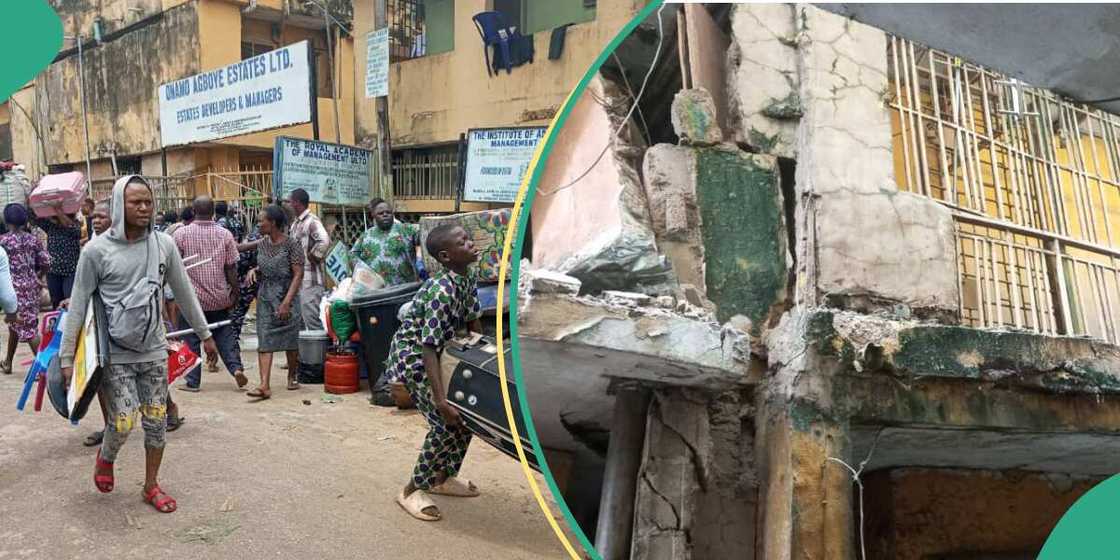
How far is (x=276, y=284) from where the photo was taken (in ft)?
19.3

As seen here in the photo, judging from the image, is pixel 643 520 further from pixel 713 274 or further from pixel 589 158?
pixel 589 158

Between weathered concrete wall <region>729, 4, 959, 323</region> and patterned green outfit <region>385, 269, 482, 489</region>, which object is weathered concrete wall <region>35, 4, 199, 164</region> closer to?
patterned green outfit <region>385, 269, 482, 489</region>

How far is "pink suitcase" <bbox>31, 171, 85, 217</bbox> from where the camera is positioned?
615cm

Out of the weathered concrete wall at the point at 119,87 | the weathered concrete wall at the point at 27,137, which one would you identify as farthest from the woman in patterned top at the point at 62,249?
the weathered concrete wall at the point at 27,137

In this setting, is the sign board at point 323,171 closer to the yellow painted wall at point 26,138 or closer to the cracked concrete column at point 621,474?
the cracked concrete column at point 621,474

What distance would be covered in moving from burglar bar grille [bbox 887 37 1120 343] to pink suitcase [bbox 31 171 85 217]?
620 centimetres

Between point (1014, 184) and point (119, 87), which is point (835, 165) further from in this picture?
point (119, 87)

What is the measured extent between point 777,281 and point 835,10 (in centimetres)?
54

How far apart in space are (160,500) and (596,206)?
301 cm

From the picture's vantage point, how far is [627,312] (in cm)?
140

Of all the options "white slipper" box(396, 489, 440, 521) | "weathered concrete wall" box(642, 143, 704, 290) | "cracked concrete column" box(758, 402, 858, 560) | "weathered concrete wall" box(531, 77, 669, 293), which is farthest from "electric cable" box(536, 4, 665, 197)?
"white slipper" box(396, 489, 440, 521)

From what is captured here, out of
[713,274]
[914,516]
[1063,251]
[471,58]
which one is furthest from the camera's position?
[471,58]

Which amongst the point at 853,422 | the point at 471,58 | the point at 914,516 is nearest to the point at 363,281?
the point at 914,516

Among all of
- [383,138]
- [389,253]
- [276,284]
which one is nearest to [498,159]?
[383,138]
